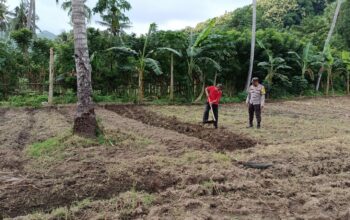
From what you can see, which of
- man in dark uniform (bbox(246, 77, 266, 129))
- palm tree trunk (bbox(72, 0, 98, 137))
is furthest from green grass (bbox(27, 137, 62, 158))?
man in dark uniform (bbox(246, 77, 266, 129))

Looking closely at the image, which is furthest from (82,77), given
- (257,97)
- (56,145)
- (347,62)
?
(347,62)

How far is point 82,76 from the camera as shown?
26.0 feet

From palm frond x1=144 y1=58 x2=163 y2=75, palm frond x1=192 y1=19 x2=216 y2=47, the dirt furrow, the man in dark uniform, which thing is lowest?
the dirt furrow

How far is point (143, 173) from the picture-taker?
565 cm

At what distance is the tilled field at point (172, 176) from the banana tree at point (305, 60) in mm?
12845

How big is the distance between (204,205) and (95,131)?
4.08 meters

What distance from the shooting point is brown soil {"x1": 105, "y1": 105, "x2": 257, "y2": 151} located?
836cm

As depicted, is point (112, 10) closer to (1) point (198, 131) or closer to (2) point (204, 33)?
(2) point (204, 33)

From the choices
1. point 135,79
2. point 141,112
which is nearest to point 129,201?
point 141,112

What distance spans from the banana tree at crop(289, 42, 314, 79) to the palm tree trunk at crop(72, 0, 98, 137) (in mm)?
15262

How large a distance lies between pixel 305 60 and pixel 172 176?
17875 millimetres

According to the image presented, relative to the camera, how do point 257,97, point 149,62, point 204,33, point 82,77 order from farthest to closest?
point 204,33
point 149,62
point 257,97
point 82,77

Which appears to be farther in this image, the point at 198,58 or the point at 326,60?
the point at 326,60

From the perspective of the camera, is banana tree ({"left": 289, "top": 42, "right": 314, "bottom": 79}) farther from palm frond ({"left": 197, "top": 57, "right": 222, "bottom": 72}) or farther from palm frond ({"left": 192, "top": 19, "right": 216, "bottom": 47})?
palm frond ({"left": 192, "top": 19, "right": 216, "bottom": 47})
